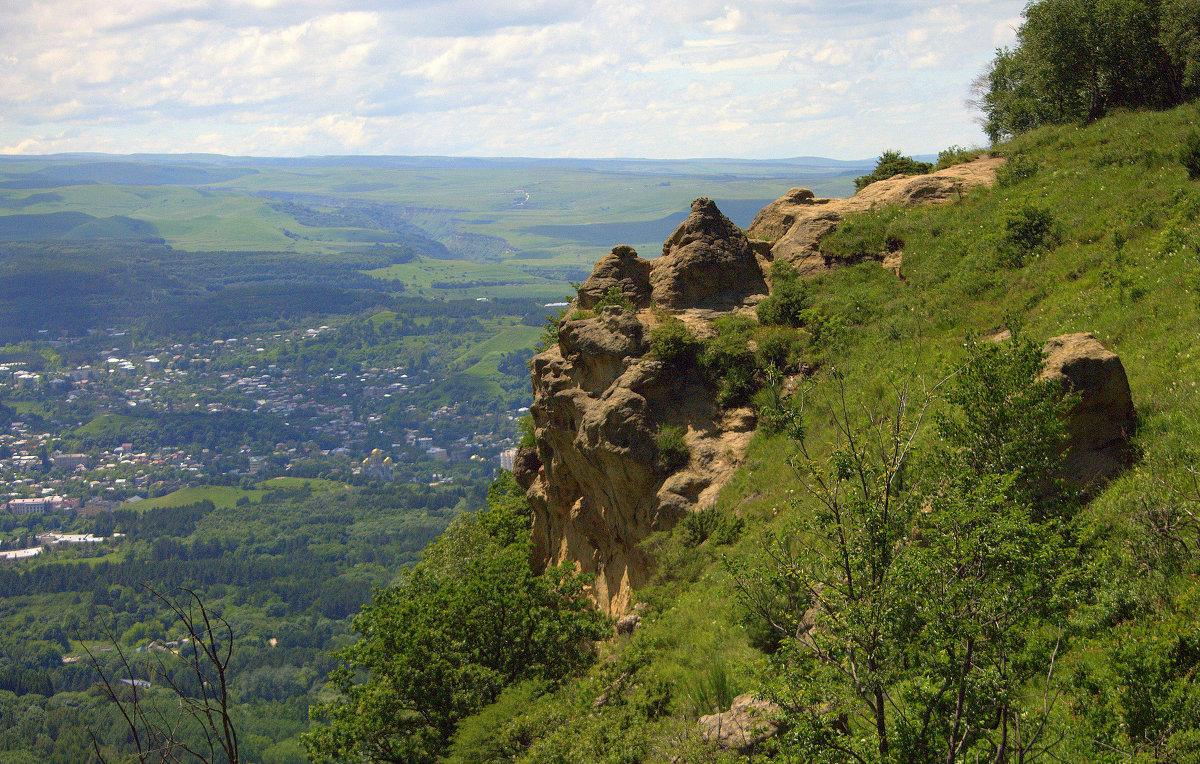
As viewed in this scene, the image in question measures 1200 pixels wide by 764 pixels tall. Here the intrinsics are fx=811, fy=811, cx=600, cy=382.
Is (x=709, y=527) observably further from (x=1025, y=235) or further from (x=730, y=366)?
(x=1025, y=235)

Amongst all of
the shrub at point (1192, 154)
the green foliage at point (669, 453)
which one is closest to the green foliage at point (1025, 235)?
the shrub at point (1192, 154)

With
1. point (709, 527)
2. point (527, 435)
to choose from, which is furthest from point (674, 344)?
point (527, 435)

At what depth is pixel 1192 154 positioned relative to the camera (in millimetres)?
24031

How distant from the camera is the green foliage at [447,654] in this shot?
20484 mm

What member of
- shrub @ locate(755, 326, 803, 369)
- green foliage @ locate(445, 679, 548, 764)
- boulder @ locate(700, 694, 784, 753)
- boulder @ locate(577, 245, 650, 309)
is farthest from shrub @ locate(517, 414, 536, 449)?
boulder @ locate(700, 694, 784, 753)

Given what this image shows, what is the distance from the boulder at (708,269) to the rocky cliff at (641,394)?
0.05 metres

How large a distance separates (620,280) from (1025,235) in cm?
1335

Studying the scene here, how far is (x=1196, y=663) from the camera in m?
9.59

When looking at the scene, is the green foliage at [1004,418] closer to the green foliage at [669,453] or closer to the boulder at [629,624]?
the boulder at [629,624]

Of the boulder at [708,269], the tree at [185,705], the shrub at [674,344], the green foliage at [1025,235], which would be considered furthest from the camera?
the boulder at [708,269]

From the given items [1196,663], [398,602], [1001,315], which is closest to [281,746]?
[398,602]

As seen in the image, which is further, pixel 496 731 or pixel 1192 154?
pixel 1192 154

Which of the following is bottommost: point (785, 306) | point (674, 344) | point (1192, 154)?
point (674, 344)

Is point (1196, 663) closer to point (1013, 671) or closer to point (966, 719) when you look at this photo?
point (1013, 671)
